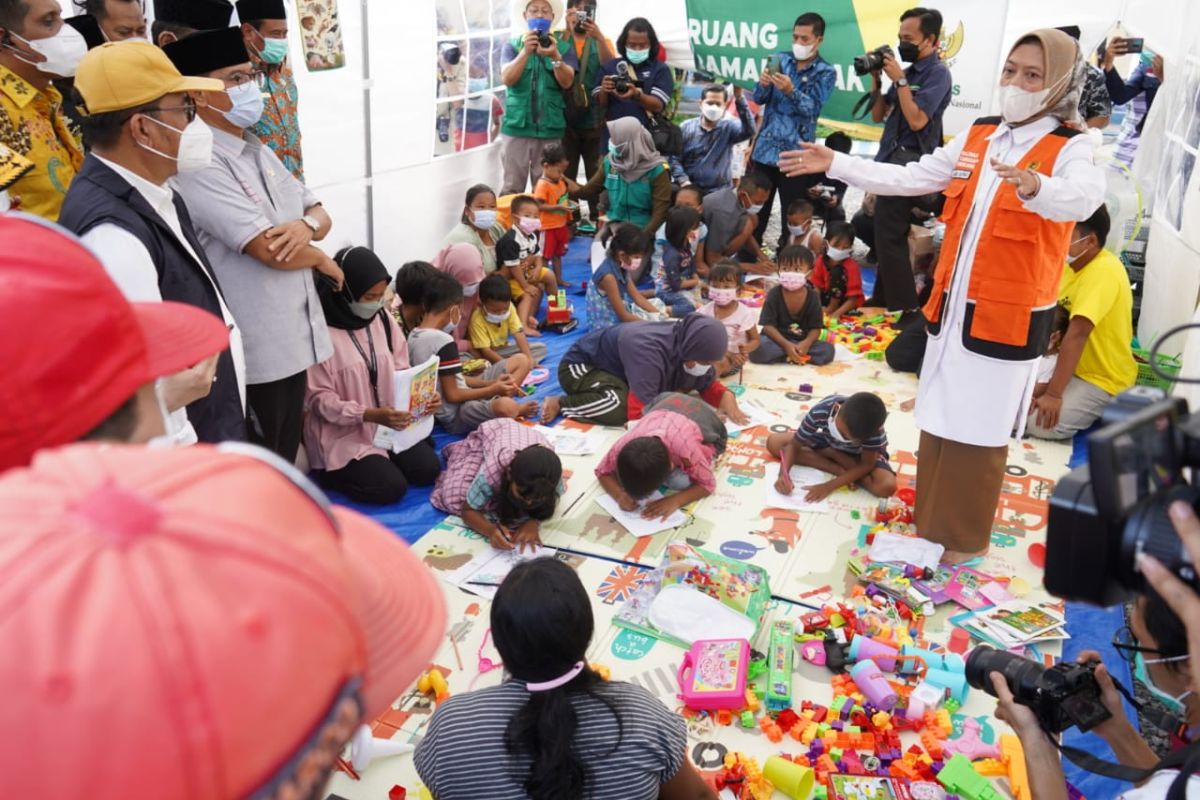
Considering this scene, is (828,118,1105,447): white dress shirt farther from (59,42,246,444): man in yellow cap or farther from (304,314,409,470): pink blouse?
(59,42,246,444): man in yellow cap

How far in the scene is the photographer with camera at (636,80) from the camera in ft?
21.9

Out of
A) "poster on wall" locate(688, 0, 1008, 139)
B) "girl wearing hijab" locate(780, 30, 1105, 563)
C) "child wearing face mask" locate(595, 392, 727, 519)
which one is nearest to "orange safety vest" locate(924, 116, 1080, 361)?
"girl wearing hijab" locate(780, 30, 1105, 563)

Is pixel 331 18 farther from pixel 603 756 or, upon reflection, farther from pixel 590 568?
pixel 603 756

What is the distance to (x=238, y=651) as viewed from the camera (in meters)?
0.58

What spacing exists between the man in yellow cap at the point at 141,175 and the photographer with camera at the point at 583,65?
15.6 ft

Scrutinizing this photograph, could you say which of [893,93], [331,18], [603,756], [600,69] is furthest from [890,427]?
[600,69]

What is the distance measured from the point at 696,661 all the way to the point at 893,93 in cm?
432

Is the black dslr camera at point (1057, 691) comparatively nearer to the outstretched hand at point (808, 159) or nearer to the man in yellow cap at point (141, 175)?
the outstretched hand at point (808, 159)

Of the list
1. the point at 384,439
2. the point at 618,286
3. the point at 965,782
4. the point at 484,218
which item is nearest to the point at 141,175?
the point at 384,439

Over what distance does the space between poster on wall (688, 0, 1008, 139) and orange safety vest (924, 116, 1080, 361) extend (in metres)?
4.19

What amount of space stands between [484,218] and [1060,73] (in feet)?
10.9

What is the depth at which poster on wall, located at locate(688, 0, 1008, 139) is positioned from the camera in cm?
659

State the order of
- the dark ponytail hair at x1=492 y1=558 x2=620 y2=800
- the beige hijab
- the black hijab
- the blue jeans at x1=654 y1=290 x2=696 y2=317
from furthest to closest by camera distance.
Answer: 1. the blue jeans at x1=654 y1=290 x2=696 y2=317
2. the black hijab
3. the beige hijab
4. the dark ponytail hair at x1=492 y1=558 x2=620 y2=800

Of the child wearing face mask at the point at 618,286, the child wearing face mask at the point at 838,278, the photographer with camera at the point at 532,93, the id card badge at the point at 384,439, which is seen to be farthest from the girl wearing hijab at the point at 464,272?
the child wearing face mask at the point at 838,278
